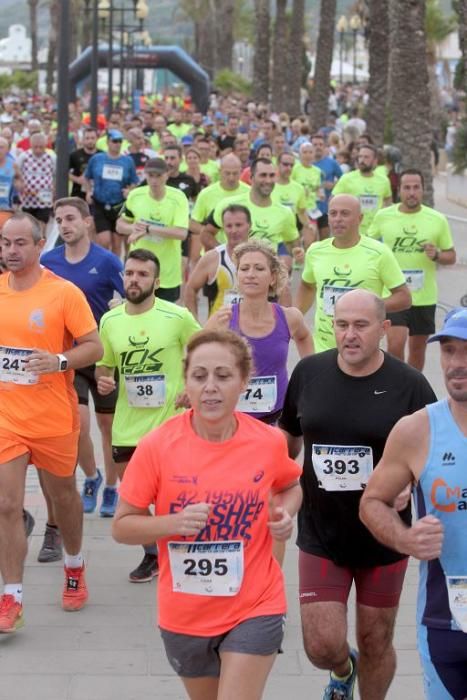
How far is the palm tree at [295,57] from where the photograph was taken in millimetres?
45375

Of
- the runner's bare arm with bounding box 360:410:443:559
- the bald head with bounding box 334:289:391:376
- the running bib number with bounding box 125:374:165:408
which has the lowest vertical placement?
the running bib number with bounding box 125:374:165:408

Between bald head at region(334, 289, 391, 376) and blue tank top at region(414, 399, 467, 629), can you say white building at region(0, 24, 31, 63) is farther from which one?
blue tank top at region(414, 399, 467, 629)

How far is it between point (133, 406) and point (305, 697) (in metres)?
2.13

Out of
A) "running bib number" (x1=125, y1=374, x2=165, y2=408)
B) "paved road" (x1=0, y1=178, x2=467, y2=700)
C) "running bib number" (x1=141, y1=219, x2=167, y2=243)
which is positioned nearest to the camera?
"paved road" (x1=0, y1=178, x2=467, y2=700)

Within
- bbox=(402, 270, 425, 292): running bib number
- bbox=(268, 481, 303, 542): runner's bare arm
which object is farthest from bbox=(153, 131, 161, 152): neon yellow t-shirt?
bbox=(268, 481, 303, 542): runner's bare arm

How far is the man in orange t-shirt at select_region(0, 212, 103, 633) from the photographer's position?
22.0 ft

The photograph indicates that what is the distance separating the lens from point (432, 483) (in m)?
4.27

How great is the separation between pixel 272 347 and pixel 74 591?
154cm

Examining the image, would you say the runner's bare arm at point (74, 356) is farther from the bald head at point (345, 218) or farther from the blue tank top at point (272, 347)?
the bald head at point (345, 218)

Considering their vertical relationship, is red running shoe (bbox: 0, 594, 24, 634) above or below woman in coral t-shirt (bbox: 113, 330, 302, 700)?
below

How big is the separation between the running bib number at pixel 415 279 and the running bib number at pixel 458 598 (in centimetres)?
740

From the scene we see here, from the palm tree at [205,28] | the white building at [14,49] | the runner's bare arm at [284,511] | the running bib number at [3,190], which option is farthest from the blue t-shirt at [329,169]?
the white building at [14,49]

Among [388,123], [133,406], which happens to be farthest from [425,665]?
[388,123]

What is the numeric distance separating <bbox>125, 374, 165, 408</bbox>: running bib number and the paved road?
3.05 feet
